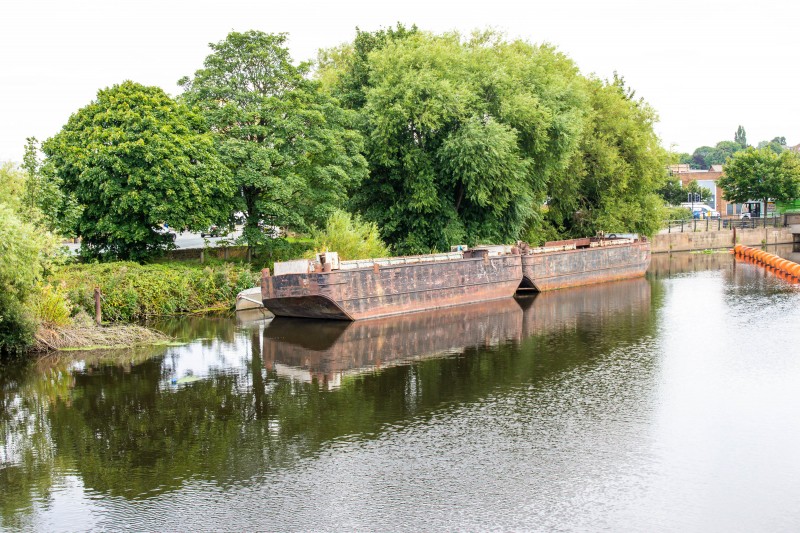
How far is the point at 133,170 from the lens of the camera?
35906 millimetres

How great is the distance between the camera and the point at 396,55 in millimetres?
45125

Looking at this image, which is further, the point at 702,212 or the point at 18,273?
the point at 702,212

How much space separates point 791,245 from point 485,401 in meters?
66.4

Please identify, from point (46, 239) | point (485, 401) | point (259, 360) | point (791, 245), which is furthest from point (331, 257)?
point (791, 245)

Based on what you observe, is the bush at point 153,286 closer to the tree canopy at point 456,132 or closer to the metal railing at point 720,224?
the tree canopy at point 456,132


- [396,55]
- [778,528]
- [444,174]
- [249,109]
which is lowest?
[778,528]

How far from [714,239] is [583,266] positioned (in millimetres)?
32707

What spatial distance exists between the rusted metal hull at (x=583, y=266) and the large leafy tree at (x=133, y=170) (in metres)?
17.2

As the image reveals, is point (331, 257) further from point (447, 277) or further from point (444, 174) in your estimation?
point (444, 174)

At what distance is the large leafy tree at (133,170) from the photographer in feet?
117

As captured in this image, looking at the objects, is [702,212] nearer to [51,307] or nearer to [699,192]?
[699,192]

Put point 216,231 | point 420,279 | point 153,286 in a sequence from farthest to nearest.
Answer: point 216,231, point 420,279, point 153,286

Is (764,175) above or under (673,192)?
above

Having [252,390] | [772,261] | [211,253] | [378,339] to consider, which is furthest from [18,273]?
[772,261]
